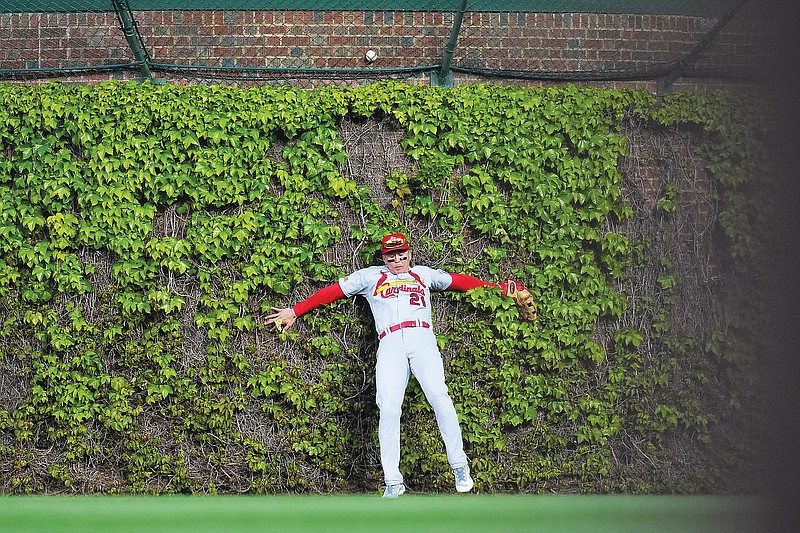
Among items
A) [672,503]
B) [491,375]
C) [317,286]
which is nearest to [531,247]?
[491,375]

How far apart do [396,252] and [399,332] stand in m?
0.50

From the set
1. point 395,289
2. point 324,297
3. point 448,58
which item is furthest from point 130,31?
point 395,289

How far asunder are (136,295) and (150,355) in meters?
0.40

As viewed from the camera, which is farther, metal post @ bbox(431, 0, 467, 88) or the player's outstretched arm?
metal post @ bbox(431, 0, 467, 88)

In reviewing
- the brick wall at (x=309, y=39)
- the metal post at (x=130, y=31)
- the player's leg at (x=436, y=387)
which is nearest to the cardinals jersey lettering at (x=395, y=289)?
the player's leg at (x=436, y=387)

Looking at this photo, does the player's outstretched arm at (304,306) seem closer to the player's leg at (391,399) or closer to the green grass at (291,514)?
the player's leg at (391,399)

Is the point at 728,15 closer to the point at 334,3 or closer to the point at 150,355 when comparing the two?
the point at 150,355

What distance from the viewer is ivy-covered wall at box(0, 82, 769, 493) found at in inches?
209

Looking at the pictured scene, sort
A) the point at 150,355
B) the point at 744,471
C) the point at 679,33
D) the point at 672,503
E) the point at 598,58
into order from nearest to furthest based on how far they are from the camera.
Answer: the point at 744,471 < the point at 672,503 < the point at 679,33 < the point at 150,355 < the point at 598,58

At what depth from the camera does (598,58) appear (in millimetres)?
6094

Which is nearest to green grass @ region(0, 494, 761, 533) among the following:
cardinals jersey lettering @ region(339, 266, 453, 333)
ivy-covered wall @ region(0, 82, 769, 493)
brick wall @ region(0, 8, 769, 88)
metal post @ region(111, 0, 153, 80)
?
cardinals jersey lettering @ region(339, 266, 453, 333)

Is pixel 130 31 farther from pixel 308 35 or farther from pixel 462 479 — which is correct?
pixel 462 479

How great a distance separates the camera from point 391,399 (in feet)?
15.5

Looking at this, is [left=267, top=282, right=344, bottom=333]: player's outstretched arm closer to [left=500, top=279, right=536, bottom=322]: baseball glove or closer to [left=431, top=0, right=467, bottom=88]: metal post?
[left=500, top=279, right=536, bottom=322]: baseball glove
